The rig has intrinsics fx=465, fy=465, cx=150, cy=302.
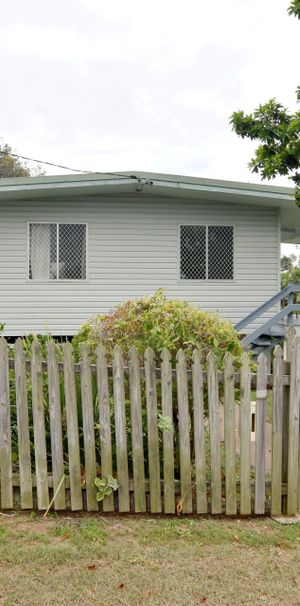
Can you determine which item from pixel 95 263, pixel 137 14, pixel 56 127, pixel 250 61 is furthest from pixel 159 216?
pixel 56 127

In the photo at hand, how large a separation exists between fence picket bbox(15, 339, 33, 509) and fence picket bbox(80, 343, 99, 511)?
443 mm

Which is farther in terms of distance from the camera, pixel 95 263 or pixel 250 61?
pixel 250 61

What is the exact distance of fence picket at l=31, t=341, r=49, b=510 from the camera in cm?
350

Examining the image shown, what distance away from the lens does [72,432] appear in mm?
3492

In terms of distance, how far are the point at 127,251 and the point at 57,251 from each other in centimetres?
171

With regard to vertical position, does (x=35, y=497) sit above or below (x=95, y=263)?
below

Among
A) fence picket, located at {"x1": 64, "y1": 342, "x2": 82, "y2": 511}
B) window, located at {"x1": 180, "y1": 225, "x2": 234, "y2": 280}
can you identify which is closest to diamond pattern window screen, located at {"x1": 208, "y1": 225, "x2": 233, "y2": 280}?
window, located at {"x1": 180, "y1": 225, "x2": 234, "y2": 280}

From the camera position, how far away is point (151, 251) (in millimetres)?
11531

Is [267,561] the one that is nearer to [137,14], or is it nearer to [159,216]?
[159,216]

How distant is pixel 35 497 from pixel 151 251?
27.7 feet

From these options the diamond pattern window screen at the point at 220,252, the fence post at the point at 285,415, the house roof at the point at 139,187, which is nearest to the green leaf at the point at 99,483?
the fence post at the point at 285,415

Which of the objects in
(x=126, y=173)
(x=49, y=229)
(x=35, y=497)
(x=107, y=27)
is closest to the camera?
(x=35, y=497)

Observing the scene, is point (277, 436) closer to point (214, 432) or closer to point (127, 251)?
point (214, 432)

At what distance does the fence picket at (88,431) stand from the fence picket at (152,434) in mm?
428
